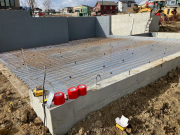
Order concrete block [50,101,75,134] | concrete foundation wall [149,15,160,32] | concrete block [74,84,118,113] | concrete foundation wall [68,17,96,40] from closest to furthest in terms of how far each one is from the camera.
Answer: concrete block [50,101,75,134], concrete block [74,84,118,113], concrete foundation wall [149,15,160,32], concrete foundation wall [68,17,96,40]

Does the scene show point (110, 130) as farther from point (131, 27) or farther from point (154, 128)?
point (131, 27)

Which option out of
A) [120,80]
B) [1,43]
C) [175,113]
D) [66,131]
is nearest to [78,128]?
[66,131]

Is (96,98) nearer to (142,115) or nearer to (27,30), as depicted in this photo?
(142,115)

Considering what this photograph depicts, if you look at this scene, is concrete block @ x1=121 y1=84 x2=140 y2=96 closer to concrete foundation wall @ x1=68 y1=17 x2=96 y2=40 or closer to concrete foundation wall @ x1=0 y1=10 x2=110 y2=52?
concrete foundation wall @ x1=0 y1=10 x2=110 y2=52

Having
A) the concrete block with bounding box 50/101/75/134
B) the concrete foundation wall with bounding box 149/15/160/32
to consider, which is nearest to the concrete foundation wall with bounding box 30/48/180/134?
the concrete block with bounding box 50/101/75/134

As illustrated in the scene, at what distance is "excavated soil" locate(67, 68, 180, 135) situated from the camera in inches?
113

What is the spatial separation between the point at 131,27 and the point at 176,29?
7824mm

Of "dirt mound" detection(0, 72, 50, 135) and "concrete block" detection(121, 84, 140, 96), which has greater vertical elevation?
"concrete block" detection(121, 84, 140, 96)

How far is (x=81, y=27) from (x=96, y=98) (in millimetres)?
11614

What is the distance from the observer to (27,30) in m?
9.87

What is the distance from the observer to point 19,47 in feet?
31.9

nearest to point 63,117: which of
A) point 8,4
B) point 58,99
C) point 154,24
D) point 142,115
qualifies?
point 58,99

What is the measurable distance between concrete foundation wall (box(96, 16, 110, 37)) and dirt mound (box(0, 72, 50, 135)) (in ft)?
38.3

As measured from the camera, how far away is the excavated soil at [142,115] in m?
2.86
